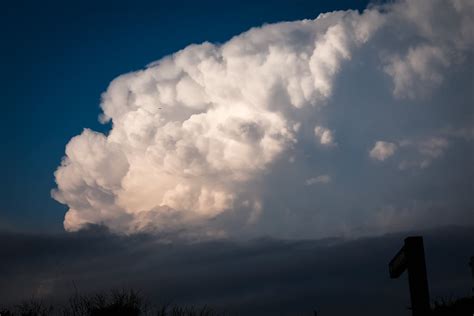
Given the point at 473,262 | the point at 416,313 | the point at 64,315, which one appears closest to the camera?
the point at 416,313

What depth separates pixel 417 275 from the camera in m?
7.74

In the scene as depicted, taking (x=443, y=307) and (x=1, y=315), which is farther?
(x=1, y=315)

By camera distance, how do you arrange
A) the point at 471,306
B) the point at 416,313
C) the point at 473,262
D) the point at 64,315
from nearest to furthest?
1. the point at 416,313
2. the point at 471,306
3. the point at 473,262
4. the point at 64,315

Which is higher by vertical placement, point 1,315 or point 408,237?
point 408,237

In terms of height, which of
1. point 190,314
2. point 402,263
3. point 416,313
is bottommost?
point 190,314

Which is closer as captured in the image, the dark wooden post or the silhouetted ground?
the dark wooden post

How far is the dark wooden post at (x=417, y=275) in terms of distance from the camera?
767 centimetres

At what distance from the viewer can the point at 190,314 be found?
1827 cm

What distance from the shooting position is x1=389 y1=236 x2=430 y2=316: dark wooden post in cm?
767

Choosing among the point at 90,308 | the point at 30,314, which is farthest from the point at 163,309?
the point at 30,314

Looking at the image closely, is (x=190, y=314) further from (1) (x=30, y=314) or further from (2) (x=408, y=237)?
(2) (x=408, y=237)

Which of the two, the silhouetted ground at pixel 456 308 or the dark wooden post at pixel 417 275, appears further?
the silhouetted ground at pixel 456 308

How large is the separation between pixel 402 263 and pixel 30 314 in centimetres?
1668

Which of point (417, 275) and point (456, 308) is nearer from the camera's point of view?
point (417, 275)
